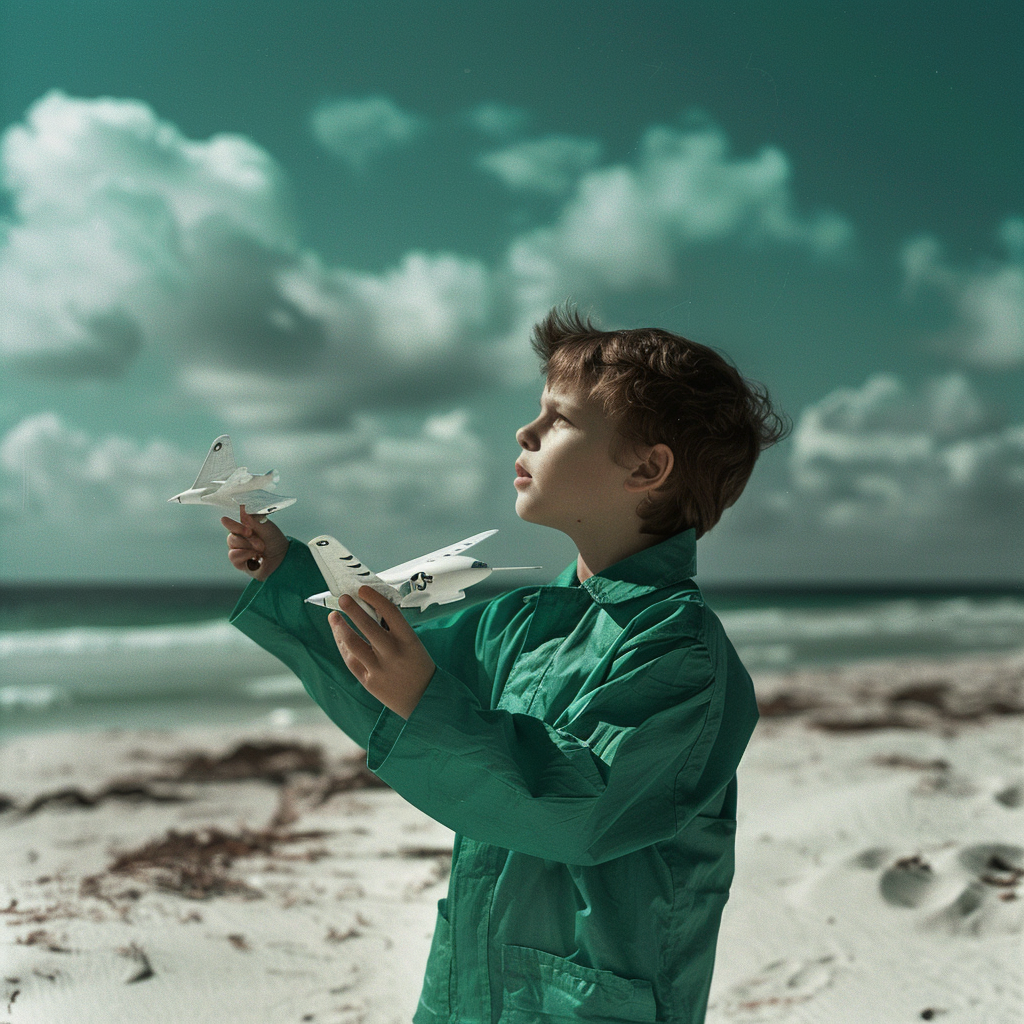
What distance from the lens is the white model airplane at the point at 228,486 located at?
1.34 metres

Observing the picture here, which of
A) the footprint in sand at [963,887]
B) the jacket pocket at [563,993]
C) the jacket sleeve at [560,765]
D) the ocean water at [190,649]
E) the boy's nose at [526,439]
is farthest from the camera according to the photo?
the ocean water at [190,649]

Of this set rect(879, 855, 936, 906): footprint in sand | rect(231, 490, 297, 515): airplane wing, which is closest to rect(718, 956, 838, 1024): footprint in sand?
rect(879, 855, 936, 906): footprint in sand

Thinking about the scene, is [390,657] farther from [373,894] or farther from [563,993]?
[373,894]

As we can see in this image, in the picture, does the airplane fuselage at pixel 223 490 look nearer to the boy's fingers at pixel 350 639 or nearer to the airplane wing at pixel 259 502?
the airplane wing at pixel 259 502

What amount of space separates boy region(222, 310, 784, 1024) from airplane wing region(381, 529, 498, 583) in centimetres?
9

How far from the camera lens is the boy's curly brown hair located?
1381 mm

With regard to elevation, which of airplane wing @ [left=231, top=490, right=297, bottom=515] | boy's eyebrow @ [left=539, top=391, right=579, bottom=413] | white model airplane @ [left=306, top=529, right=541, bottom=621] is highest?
boy's eyebrow @ [left=539, top=391, right=579, bottom=413]

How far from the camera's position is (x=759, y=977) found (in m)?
2.48

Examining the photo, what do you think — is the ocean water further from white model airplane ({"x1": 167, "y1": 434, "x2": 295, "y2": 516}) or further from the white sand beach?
the white sand beach

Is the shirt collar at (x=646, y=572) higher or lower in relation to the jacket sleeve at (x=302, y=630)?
higher

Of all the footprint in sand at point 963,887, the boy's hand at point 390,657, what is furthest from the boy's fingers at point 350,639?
the footprint in sand at point 963,887

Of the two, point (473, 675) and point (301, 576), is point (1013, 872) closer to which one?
point (473, 675)

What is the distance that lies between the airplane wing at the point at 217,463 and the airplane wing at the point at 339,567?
0.41 meters

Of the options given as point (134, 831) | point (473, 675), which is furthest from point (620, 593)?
point (134, 831)
